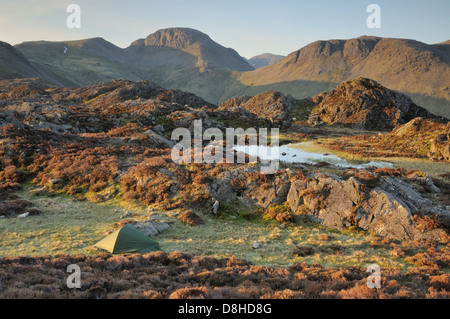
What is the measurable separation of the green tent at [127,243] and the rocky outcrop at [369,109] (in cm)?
10371

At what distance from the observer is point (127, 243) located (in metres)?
15.5

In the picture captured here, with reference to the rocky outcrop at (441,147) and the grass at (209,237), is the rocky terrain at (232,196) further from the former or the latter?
the grass at (209,237)

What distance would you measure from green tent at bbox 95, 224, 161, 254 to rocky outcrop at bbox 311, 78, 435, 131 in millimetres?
103705

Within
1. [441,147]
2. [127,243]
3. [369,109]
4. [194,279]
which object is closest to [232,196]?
[127,243]

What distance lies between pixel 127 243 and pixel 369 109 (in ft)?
374

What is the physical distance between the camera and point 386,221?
1869 cm

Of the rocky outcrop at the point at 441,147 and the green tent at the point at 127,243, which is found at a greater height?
the rocky outcrop at the point at 441,147

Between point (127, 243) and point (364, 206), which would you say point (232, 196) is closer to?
point (127, 243)

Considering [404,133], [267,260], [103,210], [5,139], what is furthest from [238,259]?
[404,133]

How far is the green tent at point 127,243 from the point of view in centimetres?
1516

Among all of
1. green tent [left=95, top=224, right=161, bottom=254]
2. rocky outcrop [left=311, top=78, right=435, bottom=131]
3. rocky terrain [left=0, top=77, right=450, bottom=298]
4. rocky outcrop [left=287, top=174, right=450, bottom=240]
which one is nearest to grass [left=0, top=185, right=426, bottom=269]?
rocky terrain [left=0, top=77, right=450, bottom=298]

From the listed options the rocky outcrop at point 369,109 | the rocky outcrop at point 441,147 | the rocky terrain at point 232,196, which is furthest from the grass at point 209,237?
the rocky outcrop at point 369,109
